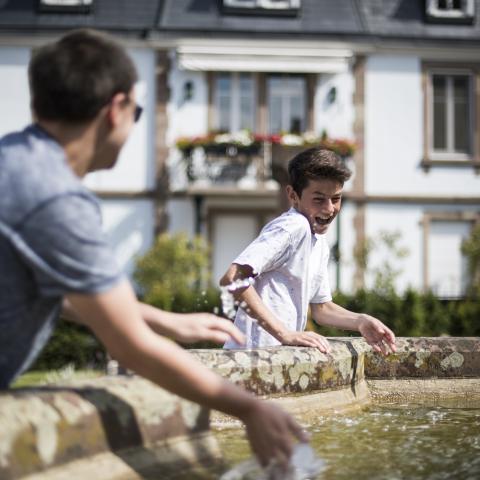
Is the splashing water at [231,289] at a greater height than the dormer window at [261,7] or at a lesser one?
lesser

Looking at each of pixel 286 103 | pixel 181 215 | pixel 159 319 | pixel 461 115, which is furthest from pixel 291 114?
pixel 159 319

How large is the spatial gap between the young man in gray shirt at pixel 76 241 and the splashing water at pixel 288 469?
0.04 metres

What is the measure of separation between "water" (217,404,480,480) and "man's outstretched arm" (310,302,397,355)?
24 cm

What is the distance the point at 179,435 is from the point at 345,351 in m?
1.04

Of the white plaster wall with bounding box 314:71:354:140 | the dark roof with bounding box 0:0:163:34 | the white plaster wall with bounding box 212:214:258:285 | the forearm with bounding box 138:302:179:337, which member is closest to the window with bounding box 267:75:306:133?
the white plaster wall with bounding box 314:71:354:140

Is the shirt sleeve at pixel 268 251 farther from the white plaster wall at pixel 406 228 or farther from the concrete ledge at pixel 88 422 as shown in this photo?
the white plaster wall at pixel 406 228

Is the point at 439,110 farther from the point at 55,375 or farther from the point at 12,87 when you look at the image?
the point at 55,375

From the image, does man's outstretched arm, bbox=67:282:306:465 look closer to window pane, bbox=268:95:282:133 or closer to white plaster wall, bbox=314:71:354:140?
window pane, bbox=268:95:282:133

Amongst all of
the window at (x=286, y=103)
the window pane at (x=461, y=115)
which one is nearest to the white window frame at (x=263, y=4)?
the window at (x=286, y=103)

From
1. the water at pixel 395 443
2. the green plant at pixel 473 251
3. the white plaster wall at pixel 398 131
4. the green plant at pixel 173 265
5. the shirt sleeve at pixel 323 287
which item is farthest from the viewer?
the white plaster wall at pixel 398 131

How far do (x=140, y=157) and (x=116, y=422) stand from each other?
16361mm

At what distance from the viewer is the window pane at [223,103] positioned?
17.6 m

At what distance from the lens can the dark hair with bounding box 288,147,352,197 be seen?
10.1 ft

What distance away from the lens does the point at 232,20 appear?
1780 cm
